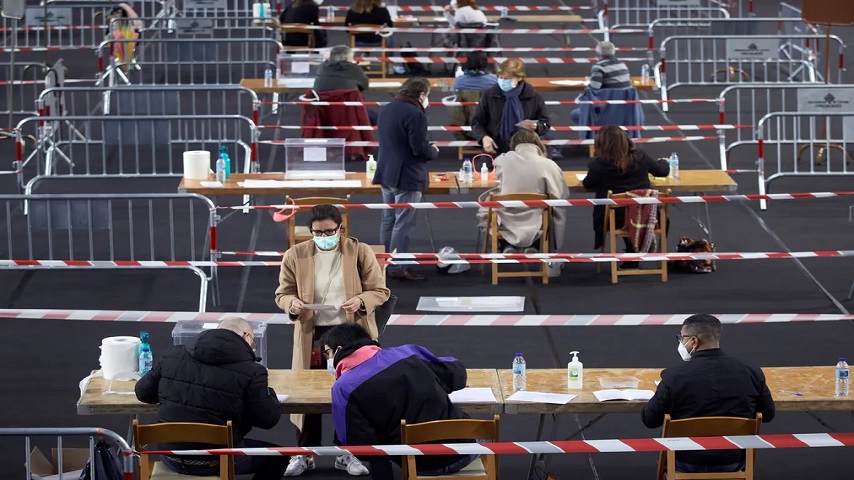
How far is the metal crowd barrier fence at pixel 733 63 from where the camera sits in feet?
67.8

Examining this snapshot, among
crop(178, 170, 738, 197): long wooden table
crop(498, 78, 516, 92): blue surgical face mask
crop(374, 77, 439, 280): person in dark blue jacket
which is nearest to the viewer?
crop(374, 77, 439, 280): person in dark blue jacket

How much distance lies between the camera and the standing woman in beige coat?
31.4 ft

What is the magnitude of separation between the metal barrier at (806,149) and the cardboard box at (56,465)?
937 centimetres

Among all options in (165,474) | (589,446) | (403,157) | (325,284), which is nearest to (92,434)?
(165,474)

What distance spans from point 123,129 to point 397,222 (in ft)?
18.4

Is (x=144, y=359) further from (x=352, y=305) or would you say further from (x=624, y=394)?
(x=624, y=394)

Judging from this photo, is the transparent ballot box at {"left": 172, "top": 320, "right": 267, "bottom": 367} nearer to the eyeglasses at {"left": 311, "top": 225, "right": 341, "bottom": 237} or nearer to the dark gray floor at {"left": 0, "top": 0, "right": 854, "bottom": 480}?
the dark gray floor at {"left": 0, "top": 0, "right": 854, "bottom": 480}

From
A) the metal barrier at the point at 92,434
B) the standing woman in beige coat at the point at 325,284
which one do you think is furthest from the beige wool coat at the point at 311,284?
the metal barrier at the point at 92,434

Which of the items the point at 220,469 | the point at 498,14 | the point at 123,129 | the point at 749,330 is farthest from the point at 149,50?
the point at 220,469

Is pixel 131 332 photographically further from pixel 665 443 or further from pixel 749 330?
pixel 665 443

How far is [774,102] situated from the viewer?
72.7ft

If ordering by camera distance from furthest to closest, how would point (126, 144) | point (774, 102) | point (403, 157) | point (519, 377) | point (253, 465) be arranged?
point (774, 102)
point (126, 144)
point (403, 157)
point (519, 377)
point (253, 465)

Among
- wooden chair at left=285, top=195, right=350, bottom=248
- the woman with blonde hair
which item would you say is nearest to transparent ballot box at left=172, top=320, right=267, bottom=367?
Answer: wooden chair at left=285, top=195, right=350, bottom=248

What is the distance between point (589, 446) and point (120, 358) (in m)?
2.87
